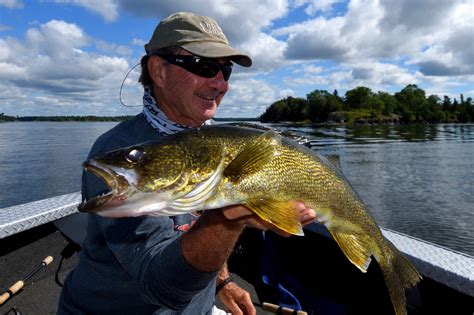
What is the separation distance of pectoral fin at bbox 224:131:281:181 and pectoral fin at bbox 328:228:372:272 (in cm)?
96

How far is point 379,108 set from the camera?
144 m

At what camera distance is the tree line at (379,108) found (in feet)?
455

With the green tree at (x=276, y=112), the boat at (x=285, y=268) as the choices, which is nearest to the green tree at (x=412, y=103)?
the green tree at (x=276, y=112)

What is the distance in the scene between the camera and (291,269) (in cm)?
536

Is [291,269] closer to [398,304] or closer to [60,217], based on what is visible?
[398,304]

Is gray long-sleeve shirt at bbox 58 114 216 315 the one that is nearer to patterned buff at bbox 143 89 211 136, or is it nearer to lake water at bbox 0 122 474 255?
patterned buff at bbox 143 89 211 136

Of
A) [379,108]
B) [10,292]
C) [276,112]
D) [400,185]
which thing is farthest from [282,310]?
[276,112]

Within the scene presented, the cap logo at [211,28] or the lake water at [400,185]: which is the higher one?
the cap logo at [211,28]

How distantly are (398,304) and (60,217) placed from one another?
4.31 meters

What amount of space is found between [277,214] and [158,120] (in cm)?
129

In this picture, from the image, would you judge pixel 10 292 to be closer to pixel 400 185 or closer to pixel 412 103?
pixel 400 185

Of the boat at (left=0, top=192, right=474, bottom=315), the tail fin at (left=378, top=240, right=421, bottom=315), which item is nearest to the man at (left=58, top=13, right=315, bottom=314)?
the tail fin at (left=378, top=240, right=421, bottom=315)

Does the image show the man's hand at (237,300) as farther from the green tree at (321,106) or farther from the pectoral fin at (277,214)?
the green tree at (321,106)

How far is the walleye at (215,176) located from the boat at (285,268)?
1941mm
